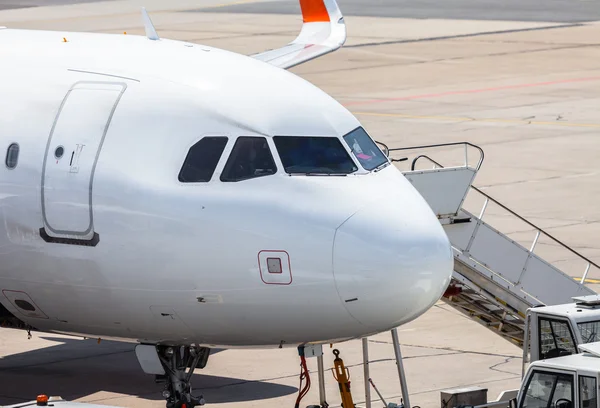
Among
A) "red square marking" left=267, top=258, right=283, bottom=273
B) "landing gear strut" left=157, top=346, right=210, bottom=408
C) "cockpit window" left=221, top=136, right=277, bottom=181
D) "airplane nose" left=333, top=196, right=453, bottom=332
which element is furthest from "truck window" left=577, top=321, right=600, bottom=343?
"landing gear strut" left=157, top=346, right=210, bottom=408

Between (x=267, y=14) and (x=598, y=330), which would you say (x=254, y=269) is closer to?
(x=598, y=330)

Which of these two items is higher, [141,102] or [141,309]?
[141,102]

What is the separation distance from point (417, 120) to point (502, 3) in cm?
4320

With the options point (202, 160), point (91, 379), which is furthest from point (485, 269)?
point (91, 379)

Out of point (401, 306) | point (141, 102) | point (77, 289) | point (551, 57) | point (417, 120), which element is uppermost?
point (551, 57)

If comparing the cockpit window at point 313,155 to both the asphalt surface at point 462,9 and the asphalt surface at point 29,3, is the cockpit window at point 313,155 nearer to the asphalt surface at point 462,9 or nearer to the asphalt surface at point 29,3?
the asphalt surface at point 462,9

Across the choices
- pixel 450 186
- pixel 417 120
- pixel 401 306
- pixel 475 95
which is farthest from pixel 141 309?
pixel 475 95

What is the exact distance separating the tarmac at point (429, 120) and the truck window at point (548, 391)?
4204 mm

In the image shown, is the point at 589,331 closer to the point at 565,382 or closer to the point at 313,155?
the point at 565,382

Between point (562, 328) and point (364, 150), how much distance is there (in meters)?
3.80

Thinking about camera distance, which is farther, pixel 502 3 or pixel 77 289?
pixel 502 3

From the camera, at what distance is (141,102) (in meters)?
17.1

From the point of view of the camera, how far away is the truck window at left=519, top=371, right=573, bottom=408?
16.0 meters

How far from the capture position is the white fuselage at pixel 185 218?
15.6 meters
